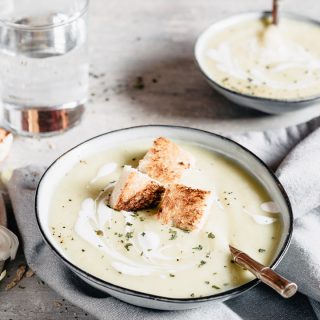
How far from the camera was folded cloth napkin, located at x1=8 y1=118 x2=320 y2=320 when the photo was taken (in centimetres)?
194

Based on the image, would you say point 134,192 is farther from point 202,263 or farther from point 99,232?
point 202,263

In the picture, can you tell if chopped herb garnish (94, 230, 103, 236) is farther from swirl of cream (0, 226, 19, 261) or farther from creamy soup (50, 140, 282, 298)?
swirl of cream (0, 226, 19, 261)

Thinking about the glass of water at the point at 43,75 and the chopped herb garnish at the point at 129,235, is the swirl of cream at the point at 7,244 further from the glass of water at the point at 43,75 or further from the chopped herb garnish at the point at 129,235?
the glass of water at the point at 43,75

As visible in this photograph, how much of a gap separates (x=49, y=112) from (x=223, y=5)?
1268 mm

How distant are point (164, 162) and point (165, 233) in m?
0.27

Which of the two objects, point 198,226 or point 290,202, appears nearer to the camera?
point 198,226

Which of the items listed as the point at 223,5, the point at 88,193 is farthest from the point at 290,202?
the point at 223,5

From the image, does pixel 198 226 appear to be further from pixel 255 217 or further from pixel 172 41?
pixel 172 41

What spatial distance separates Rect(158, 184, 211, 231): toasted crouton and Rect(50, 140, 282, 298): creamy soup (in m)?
0.02

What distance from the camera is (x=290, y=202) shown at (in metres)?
2.17

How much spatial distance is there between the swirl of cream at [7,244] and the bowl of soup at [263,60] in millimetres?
958

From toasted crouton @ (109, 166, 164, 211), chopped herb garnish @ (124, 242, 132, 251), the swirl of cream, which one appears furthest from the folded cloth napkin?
toasted crouton @ (109, 166, 164, 211)

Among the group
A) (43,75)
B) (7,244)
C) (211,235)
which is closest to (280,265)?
(211,235)

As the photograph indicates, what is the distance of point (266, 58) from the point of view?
9.70 ft
